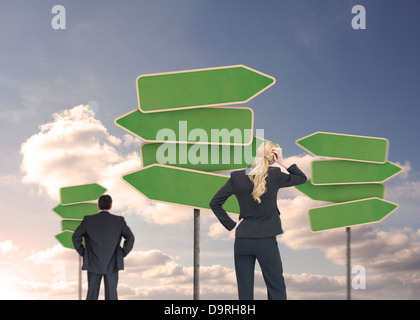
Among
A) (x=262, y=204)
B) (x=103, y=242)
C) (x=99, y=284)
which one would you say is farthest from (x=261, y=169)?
(x=99, y=284)

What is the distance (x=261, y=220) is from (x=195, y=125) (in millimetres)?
2700

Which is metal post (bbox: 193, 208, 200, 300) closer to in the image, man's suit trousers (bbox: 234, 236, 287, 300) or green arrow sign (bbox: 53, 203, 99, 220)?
man's suit trousers (bbox: 234, 236, 287, 300)

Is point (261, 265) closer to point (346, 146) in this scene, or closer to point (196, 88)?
point (196, 88)

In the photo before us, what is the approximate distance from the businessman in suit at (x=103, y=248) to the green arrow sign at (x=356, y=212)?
13.0 ft

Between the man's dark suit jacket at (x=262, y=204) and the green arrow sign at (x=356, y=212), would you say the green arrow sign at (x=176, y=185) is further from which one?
the green arrow sign at (x=356, y=212)

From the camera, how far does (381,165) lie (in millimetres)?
8594

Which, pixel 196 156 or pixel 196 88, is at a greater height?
pixel 196 88

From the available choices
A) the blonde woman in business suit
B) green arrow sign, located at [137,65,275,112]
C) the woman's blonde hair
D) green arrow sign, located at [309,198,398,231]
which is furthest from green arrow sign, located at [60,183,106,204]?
the woman's blonde hair

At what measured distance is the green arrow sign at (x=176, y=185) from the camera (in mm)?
6512

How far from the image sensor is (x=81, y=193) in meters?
9.77

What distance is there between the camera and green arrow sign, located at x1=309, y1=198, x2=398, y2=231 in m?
8.23

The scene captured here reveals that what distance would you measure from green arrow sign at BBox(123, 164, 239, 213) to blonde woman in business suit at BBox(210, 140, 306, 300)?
78.3 inches
